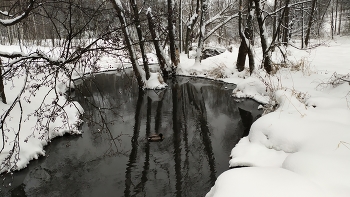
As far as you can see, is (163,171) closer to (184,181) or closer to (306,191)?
(184,181)

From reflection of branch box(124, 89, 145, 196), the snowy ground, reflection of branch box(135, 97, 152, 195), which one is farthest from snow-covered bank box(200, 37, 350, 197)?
reflection of branch box(124, 89, 145, 196)

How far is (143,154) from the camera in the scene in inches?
276

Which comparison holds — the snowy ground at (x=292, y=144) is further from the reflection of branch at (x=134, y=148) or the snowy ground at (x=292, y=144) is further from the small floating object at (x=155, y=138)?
the small floating object at (x=155, y=138)

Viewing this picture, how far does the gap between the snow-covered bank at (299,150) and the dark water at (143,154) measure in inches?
36.7

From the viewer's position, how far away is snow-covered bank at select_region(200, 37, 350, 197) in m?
3.91

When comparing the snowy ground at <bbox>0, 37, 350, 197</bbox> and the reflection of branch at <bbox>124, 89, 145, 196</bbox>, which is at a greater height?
the snowy ground at <bbox>0, 37, 350, 197</bbox>

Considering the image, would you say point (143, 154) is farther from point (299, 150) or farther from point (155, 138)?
point (299, 150)

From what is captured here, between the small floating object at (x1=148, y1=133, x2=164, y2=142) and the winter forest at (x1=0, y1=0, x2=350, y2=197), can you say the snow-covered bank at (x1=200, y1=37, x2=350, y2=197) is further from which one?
the small floating object at (x1=148, y1=133, x2=164, y2=142)


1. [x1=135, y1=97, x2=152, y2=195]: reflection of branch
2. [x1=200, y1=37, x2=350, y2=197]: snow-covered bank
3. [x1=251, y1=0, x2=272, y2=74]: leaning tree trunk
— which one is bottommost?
[x1=135, y1=97, x2=152, y2=195]: reflection of branch

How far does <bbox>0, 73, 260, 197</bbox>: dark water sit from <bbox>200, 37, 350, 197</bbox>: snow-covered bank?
0.93 meters

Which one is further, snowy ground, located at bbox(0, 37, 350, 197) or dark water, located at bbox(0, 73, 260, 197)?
dark water, located at bbox(0, 73, 260, 197)

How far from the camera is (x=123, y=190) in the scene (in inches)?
215

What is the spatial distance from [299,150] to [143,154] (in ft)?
12.3

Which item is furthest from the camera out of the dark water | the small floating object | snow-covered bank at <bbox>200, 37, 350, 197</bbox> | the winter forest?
the small floating object
